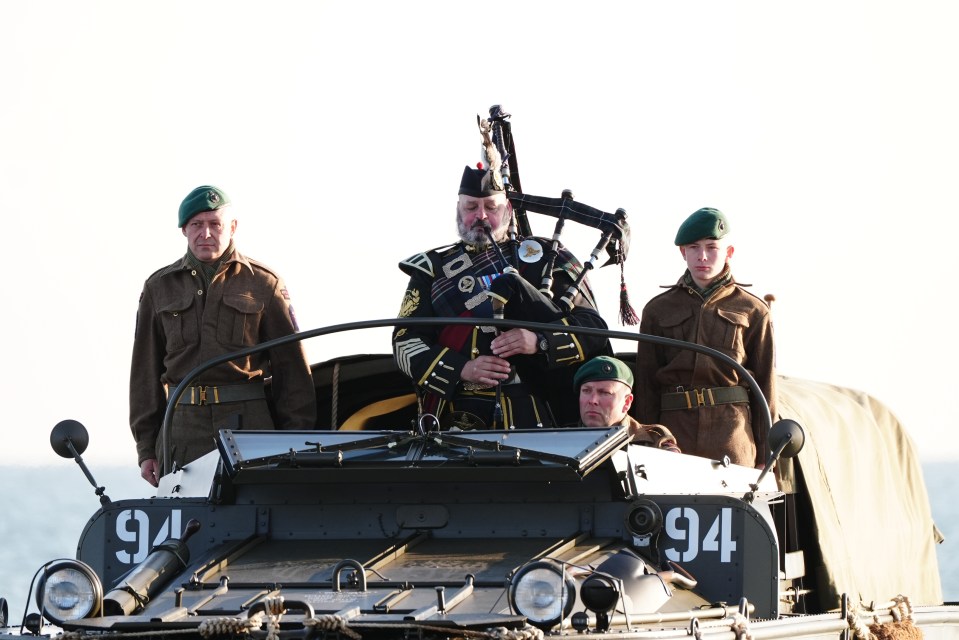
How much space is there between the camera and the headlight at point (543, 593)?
24.4 ft

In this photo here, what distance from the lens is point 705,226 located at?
35.2ft

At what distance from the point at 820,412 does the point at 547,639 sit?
4.72 meters

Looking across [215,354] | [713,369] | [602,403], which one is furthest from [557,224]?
[215,354]

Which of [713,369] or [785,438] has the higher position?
[713,369]

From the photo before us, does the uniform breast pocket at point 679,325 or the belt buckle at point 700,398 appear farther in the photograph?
the uniform breast pocket at point 679,325

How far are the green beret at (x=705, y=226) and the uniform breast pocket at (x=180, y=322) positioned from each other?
2732 millimetres

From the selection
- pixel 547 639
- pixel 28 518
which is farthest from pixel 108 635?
pixel 28 518

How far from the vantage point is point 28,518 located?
26.6m

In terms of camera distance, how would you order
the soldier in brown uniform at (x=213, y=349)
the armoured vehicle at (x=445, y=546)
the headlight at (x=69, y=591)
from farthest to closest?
the soldier in brown uniform at (x=213, y=349) < the headlight at (x=69, y=591) < the armoured vehicle at (x=445, y=546)

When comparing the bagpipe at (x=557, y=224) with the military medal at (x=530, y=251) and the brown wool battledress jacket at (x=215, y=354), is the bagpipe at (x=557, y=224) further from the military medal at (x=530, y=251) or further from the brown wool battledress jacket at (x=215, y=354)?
the brown wool battledress jacket at (x=215, y=354)

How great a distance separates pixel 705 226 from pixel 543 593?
3698mm

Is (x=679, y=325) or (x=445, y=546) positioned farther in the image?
(x=679, y=325)

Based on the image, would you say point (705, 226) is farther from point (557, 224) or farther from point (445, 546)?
point (445, 546)

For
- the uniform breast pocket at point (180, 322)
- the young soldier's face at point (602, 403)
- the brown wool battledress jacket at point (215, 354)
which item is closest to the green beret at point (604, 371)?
the young soldier's face at point (602, 403)
